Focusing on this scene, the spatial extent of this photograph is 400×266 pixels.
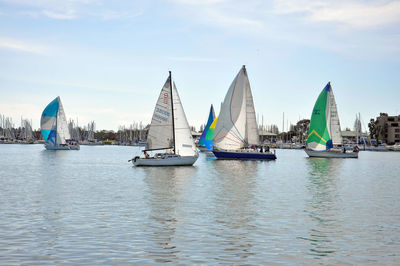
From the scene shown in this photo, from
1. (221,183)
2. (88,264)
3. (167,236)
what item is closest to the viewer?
(88,264)

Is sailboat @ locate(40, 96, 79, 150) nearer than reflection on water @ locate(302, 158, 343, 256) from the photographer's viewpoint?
No

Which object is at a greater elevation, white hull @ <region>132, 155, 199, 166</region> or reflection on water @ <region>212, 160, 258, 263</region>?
white hull @ <region>132, 155, 199, 166</region>

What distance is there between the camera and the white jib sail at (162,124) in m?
62.6

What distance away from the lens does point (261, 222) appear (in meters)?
23.8

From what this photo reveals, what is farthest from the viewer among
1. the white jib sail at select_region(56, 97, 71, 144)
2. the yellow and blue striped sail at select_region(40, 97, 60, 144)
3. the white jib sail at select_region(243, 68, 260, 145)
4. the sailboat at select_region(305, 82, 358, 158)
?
the white jib sail at select_region(56, 97, 71, 144)

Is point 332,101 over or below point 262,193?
over

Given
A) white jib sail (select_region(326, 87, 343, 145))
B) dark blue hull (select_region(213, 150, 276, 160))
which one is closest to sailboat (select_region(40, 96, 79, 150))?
Answer: dark blue hull (select_region(213, 150, 276, 160))

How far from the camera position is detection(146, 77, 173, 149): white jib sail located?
62.6 m

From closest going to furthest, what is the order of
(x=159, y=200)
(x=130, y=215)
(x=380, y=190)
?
(x=130, y=215), (x=159, y=200), (x=380, y=190)

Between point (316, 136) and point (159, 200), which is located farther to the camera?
point (316, 136)

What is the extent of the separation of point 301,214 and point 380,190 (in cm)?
1800

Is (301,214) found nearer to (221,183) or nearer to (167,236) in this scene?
(167,236)

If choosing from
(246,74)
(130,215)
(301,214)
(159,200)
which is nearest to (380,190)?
(301,214)

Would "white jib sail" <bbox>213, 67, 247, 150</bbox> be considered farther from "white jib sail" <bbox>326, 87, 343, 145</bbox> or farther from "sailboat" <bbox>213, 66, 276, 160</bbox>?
"white jib sail" <bbox>326, 87, 343, 145</bbox>
